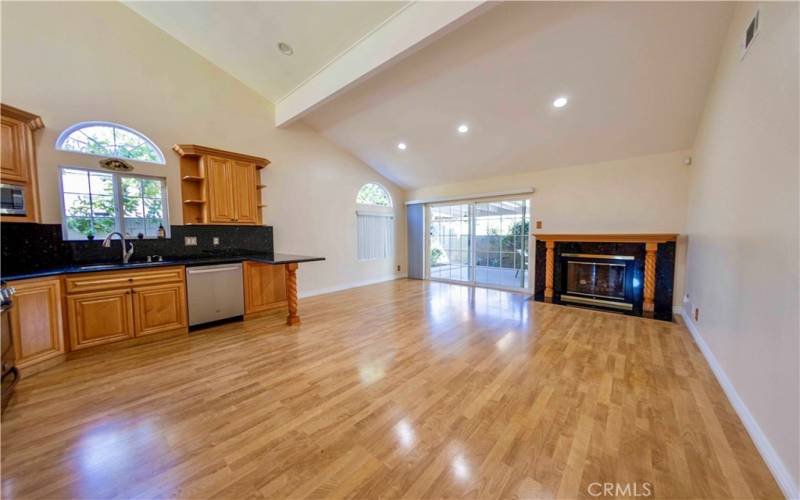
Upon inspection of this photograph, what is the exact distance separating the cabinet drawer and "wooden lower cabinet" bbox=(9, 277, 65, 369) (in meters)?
0.11

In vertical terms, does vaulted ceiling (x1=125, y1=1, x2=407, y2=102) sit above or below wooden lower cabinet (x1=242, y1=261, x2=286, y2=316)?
above

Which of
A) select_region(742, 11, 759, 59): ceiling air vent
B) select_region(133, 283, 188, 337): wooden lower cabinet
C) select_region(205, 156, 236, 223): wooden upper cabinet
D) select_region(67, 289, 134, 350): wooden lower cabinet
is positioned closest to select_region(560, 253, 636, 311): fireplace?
select_region(742, 11, 759, 59): ceiling air vent

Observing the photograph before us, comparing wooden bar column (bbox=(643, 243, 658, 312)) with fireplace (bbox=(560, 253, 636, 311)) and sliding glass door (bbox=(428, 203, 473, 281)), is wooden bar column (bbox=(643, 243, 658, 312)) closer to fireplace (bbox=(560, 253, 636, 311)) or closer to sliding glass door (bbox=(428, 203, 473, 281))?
fireplace (bbox=(560, 253, 636, 311))

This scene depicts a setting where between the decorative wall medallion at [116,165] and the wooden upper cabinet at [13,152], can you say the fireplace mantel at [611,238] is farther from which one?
the wooden upper cabinet at [13,152]

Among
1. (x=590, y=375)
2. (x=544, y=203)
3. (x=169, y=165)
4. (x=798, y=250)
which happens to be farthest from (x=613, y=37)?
→ (x=169, y=165)

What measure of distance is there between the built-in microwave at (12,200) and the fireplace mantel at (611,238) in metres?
6.31

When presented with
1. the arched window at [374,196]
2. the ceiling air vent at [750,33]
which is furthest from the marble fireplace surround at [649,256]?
the arched window at [374,196]

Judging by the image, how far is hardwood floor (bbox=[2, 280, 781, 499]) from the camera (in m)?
1.37

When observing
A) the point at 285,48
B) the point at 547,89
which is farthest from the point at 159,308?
the point at 547,89

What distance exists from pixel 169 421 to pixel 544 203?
5.57m

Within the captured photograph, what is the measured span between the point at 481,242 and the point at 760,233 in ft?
14.5

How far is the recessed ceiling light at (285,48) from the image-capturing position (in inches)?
137

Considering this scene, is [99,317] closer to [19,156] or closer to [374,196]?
[19,156]
